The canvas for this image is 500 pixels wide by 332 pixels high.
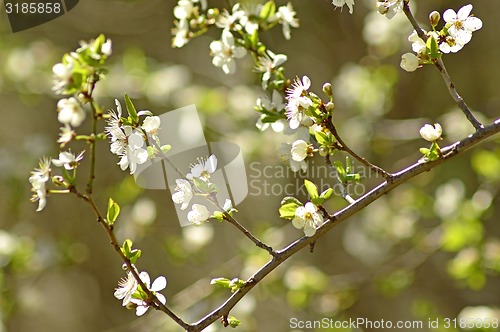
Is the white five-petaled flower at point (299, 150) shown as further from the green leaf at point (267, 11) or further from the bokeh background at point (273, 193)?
the bokeh background at point (273, 193)

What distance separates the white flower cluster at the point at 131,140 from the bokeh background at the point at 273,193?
103 cm

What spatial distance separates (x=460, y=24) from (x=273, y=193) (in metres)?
1.59

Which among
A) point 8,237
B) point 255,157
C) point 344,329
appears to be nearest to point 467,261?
point 344,329

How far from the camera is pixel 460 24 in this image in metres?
0.98

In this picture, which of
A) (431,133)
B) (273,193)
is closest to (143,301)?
(431,133)

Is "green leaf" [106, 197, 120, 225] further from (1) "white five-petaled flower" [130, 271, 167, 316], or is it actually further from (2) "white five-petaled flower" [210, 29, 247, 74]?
(2) "white five-petaled flower" [210, 29, 247, 74]

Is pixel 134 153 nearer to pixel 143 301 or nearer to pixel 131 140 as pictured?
pixel 131 140

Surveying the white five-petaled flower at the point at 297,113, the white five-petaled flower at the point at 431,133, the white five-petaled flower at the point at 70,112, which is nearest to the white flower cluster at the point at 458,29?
the white five-petaled flower at the point at 431,133

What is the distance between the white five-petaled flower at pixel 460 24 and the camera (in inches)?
A: 38.2

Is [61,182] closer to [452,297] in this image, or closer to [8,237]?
[8,237]

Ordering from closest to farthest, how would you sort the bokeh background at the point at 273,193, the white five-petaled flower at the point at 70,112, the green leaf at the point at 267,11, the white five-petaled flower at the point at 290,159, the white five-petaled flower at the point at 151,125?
the white five-petaled flower at the point at 70,112 < the white five-petaled flower at the point at 151,125 < the white five-petaled flower at the point at 290,159 < the green leaf at the point at 267,11 < the bokeh background at the point at 273,193

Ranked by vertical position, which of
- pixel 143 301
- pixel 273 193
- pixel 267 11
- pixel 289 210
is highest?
pixel 267 11

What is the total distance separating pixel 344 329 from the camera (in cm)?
170

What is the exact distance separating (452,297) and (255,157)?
111 centimetres
